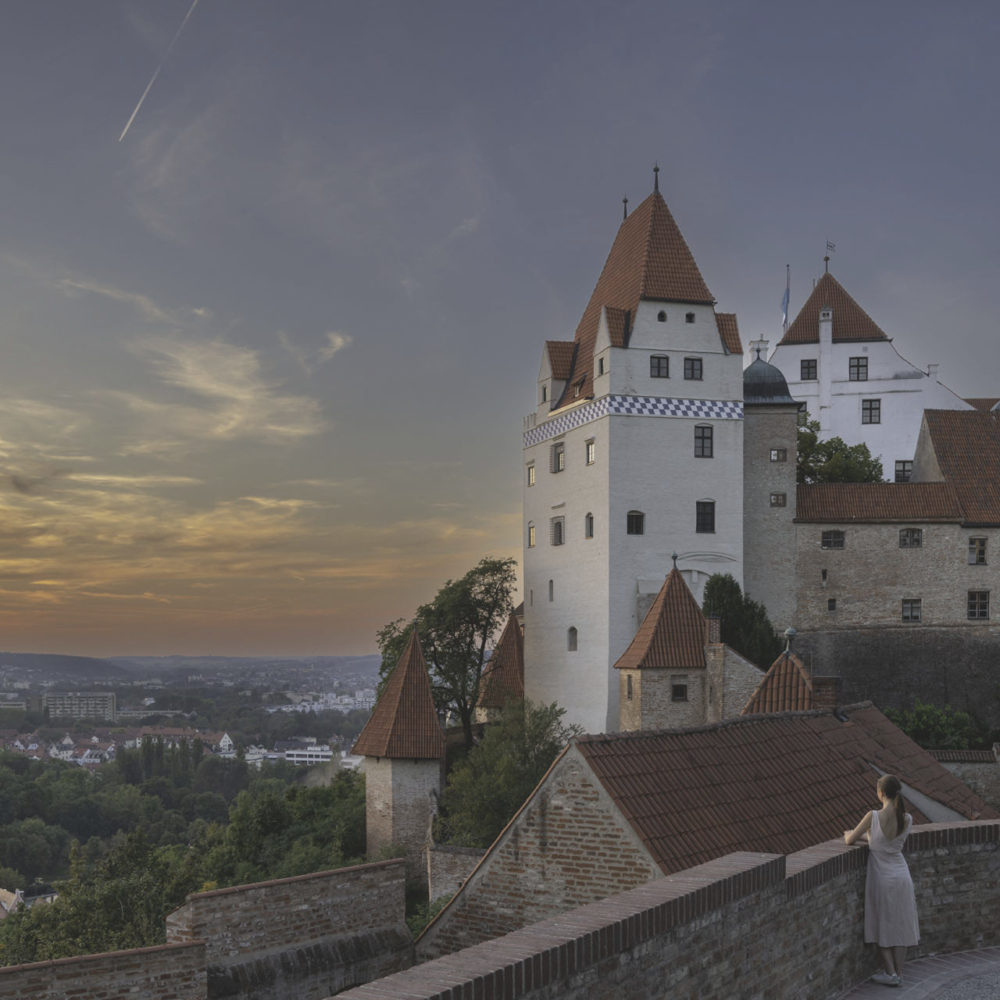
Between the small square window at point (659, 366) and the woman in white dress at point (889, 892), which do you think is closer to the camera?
the woman in white dress at point (889, 892)

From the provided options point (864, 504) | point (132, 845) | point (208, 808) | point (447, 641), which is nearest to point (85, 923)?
point (132, 845)

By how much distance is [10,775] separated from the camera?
378 feet

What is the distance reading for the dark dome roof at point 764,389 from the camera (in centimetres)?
4212

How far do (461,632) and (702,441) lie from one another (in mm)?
14039

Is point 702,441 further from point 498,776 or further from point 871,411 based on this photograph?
point 871,411

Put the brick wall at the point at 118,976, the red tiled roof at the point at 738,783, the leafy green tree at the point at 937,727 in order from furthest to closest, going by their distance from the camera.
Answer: the leafy green tree at the point at 937,727, the red tiled roof at the point at 738,783, the brick wall at the point at 118,976

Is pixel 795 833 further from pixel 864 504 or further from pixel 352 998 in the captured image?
pixel 864 504

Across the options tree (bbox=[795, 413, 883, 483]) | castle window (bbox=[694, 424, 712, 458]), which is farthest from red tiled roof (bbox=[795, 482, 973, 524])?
tree (bbox=[795, 413, 883, 483])

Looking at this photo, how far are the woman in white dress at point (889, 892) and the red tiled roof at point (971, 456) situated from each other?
34.2m

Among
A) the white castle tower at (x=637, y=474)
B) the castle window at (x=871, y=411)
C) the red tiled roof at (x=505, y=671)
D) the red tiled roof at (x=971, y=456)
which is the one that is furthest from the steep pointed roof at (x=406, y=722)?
the castle window at (x=871, y=411)

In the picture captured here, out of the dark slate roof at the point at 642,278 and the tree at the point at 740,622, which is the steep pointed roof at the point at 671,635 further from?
the dark slate roof at the point at 642,278

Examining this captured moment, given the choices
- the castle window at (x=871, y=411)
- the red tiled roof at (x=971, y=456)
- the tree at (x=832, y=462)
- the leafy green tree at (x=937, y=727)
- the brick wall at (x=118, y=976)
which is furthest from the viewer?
the castle window at (x=871, y=411)

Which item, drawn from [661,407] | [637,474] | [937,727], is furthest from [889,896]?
[661,407]

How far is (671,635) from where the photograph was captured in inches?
1382
